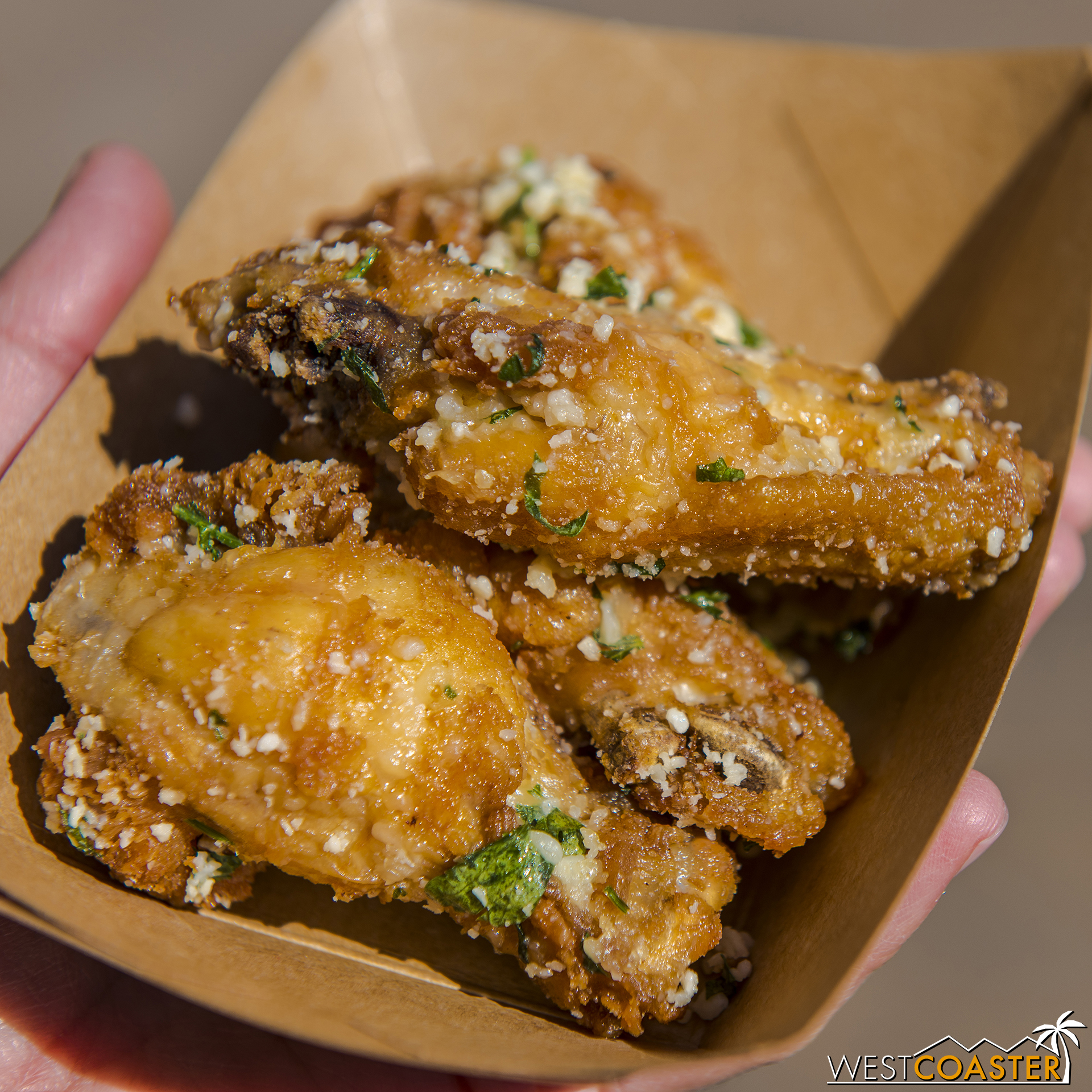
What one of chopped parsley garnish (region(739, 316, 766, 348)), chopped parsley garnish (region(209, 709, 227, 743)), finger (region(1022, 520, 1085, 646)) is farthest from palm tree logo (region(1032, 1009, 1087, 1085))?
chopped parsley garnish (region(209, 709, 227, 743))

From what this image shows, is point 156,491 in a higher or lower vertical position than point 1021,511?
higher

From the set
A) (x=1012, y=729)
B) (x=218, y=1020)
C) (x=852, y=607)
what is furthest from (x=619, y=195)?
(x=1012, y=729)

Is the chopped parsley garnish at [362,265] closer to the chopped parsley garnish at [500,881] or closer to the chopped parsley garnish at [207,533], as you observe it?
the chopped parsley garnish at [207,533]

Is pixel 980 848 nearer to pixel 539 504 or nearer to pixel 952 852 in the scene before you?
pixel 952 852

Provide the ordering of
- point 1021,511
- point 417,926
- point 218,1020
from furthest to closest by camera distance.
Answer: point 218,1020
point 417,926
point 1021,511

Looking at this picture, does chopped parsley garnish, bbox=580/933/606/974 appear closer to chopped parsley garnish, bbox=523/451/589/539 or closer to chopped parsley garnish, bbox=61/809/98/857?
chopped parsley garnish, bbox=523/451/589/539

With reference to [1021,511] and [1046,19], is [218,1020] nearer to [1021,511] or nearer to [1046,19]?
[1021,511]
